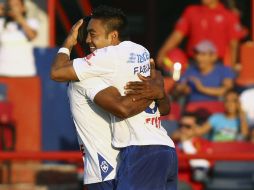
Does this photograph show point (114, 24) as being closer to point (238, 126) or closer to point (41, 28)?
point (238, 126)

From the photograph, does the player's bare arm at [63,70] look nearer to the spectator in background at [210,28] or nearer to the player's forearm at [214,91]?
the player's forearm at [214,91]

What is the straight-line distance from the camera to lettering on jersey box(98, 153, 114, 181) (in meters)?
6.79

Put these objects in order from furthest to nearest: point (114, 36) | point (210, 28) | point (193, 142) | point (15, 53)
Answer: point (210, 28), point (15, 53), point (193, 142), point (114, 36)

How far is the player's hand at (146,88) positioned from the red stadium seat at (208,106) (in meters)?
4.47

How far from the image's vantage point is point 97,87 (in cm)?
660

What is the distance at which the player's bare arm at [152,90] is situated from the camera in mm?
6594

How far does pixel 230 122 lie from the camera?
10.9m

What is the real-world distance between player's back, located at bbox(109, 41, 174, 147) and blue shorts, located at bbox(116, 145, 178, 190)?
0.05m

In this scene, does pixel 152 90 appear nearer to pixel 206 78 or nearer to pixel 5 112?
pixel 206 78

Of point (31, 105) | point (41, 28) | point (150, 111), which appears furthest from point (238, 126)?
point (150, 111)

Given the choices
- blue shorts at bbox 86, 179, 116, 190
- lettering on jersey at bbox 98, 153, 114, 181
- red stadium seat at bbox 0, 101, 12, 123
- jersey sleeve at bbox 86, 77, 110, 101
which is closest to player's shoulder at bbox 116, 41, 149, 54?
jersey sleeve at bbox 86, 77, 110, 101

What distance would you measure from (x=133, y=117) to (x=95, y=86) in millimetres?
308

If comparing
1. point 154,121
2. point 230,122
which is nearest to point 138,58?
point 154,121

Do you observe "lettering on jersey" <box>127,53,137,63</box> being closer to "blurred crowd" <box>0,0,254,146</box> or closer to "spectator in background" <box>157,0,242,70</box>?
"blurred crowd" <box>0,0,254,146</box>
